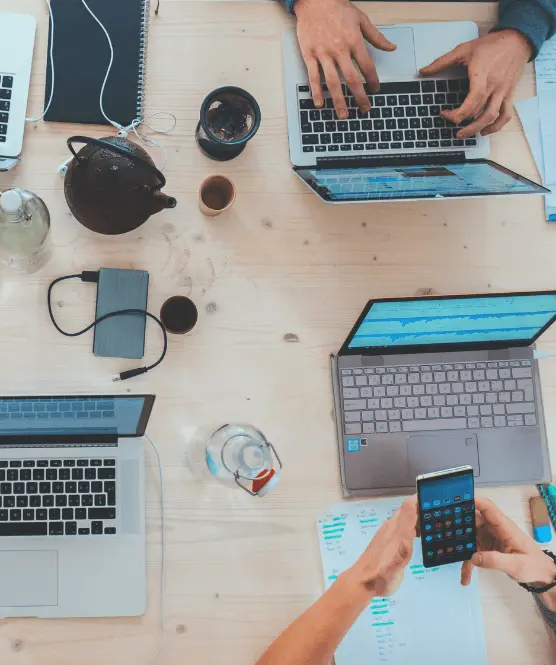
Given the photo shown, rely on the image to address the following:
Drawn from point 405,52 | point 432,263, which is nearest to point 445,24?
point 405,52

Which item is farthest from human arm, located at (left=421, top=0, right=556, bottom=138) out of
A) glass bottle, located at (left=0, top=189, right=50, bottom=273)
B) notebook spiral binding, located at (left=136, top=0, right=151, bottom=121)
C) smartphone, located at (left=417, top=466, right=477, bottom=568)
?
glass bottle, located at (left=0, top=189, right=50, bottom=273)

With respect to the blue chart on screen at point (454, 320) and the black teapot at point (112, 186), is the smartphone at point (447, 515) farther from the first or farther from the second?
the black teapot at point (112, 186)

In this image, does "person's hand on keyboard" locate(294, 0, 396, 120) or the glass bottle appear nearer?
the glass bottle

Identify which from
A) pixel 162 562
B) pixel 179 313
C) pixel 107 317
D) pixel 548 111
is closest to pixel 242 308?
pixel 179 313

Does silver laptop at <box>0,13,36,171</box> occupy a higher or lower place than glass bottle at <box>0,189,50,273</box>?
higher

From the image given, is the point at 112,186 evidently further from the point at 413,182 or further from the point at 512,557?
the point at 512,557

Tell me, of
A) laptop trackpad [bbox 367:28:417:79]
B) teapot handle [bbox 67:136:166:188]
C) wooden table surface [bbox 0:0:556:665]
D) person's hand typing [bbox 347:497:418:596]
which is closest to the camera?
teapot handle [bbox 67:136:166:188]

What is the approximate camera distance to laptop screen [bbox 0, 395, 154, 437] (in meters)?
0.95

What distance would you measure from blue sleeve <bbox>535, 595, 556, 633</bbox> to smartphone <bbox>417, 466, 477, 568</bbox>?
0.17m

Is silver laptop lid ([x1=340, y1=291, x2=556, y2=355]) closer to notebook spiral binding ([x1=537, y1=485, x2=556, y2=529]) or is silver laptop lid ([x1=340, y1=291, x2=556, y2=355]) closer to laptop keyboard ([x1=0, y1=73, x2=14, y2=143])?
notebook spiral binding ([x1=537, y1=485, x2=556, y2=529])

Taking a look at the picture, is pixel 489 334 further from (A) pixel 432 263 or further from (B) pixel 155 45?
(B) pixel 155 45

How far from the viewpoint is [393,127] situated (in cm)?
112

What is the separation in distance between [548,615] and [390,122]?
2.86 feet

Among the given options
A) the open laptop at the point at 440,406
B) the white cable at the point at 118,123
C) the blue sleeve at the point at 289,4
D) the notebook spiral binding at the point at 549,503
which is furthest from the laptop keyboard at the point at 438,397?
the blue sleeve at the point at 289,4
